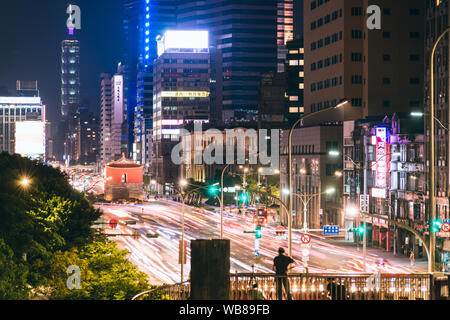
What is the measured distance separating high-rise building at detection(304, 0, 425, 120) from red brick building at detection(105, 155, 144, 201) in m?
64.0

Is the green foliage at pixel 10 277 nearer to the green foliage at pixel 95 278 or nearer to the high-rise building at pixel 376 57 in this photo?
the green foliage at pixel 95 278

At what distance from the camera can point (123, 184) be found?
167625 millimetres

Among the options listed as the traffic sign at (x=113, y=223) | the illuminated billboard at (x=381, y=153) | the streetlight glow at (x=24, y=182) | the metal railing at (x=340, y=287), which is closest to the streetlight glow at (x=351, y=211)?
the illuminated billboard at (x=381, y=153)

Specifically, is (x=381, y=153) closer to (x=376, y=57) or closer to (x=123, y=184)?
(x=376, y=57)

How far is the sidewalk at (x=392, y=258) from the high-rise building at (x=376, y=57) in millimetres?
33009

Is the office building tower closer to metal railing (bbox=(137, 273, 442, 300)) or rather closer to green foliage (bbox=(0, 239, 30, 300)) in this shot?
green foliage (bbox=(0, 239, 30, 300))

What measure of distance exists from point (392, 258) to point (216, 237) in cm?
2282

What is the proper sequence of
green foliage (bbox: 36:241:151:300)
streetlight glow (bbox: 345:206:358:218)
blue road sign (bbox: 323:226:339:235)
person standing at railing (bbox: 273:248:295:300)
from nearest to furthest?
person standing at railing (bbox: 273:248:295:300) < green foliage (bbox: 36:241:151:300) < blue road sign (bbox: 323:226:339:235) < streetlight glow (bbox: 345:206:358:218)

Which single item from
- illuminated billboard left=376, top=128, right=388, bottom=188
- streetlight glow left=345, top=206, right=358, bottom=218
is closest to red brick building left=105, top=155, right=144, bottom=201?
streetlight glow left=345, top=206, right=358, bottom=218

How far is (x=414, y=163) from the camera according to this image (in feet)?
261

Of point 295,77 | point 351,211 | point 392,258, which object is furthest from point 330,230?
point 295,77

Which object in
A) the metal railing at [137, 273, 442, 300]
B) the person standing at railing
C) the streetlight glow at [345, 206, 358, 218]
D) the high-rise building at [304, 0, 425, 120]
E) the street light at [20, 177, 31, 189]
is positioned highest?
the high-rise building at [304, 0, 425, 120]

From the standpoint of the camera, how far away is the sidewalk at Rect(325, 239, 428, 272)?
6922 centimetres

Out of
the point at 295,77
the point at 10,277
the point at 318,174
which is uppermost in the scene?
the point at 295,77
